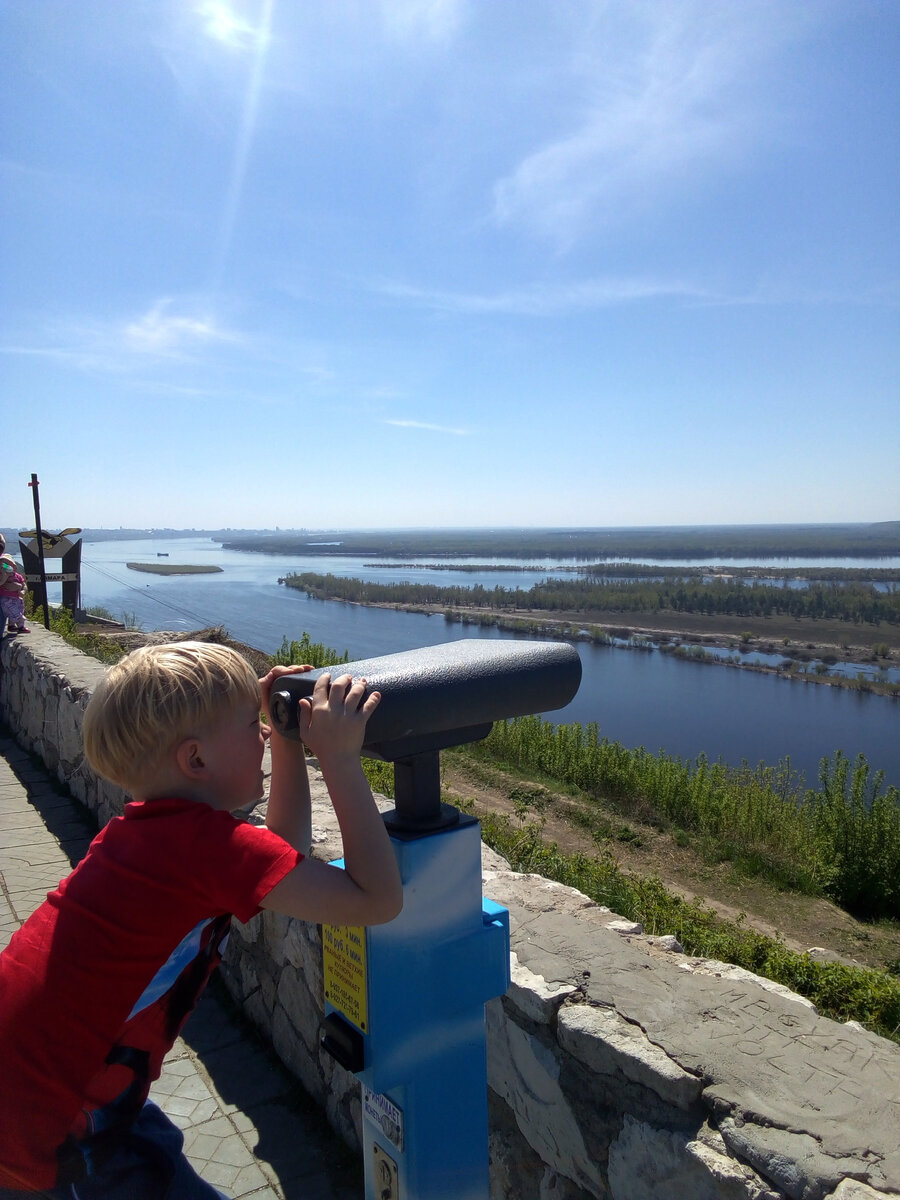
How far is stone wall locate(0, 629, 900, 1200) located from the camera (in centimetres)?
116

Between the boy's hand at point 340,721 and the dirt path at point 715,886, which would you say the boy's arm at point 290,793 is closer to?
the boy's hand at point 340,721

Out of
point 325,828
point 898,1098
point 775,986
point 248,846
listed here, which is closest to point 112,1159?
point 248,846

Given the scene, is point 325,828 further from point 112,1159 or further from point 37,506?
point 37,506

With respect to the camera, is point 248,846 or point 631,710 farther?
point 631,710

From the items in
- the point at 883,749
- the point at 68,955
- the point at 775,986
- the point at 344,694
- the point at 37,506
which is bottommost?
the point at 883,749

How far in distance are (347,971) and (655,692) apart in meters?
33.6

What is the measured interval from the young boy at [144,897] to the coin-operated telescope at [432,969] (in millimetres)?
149

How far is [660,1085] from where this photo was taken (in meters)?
1.32

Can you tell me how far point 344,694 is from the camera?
102cm

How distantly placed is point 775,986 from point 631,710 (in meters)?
29.0

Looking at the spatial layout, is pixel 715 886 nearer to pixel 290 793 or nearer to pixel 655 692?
pixel 290 793

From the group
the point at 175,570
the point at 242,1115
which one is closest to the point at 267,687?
the point at 242,1115

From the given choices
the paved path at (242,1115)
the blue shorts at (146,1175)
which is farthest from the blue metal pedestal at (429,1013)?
the paved path at (242,1115)

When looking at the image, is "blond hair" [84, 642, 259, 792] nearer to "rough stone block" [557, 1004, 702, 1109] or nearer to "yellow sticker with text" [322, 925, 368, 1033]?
"yellow sticker with text" [322, 925, 368, 1033]
